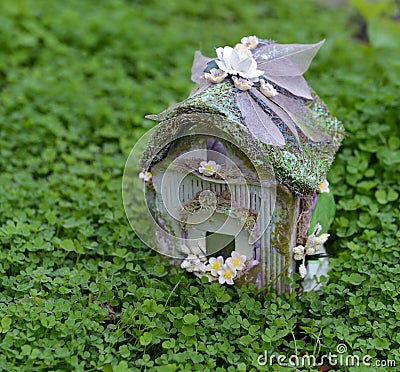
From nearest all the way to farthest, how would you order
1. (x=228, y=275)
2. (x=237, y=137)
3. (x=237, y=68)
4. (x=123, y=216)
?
(x=237, y=137) < (x=237, y=68) < (x=228, y=275) < (x=123, y=216)

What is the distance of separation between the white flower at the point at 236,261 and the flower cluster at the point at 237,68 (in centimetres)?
69

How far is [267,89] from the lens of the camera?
262 cm

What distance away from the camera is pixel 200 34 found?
5.66 meters

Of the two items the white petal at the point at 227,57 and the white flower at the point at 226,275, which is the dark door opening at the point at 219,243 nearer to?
the white flower at the point at 226,275

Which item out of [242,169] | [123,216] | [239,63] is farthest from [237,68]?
[123,216]

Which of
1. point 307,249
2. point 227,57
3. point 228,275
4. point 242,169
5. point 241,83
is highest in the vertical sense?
point 227,57

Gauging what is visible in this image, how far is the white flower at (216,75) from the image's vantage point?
8.52ft

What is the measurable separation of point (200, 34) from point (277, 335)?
3.71 meters

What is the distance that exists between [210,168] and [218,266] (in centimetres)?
44

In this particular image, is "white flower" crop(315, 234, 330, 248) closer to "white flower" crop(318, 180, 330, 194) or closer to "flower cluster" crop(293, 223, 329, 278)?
"flower cluster" crop(293, 223, 329, 278)

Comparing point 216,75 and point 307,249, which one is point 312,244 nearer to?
point 307,249

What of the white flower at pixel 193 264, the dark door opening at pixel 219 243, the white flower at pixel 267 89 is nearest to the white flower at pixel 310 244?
the dark door opening at pixel 219 243

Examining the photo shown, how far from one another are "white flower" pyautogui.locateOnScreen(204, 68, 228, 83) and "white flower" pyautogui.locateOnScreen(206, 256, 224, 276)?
74 cm

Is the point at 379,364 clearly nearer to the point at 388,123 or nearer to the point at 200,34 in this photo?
the point at 388,123
